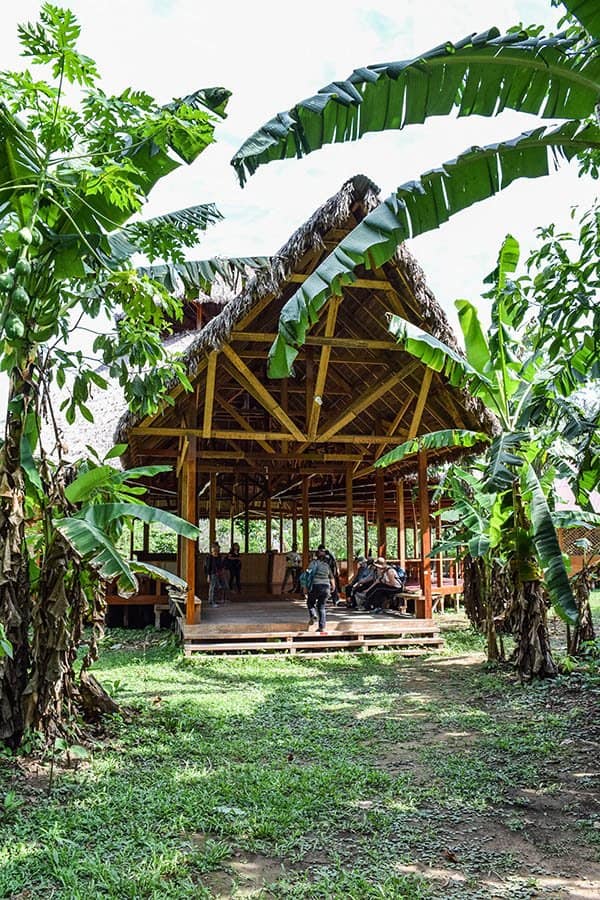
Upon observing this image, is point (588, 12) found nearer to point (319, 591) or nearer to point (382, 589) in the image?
point (319, 591)

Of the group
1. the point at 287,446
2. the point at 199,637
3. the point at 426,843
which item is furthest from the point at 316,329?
the point at 426,843

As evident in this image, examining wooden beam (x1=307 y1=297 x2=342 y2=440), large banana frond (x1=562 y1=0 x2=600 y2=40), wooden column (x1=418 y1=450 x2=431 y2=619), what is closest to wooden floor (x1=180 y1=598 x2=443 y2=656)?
wooden column (x1=418 y1=450 x2=431 y2=619)

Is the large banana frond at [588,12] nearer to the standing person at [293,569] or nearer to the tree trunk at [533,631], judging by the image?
the tree trunk at [533,631]

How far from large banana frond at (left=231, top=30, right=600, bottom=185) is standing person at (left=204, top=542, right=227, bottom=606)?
34.2 ft

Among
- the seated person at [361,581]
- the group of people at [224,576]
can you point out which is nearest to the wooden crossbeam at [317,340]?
the seated person at [361,581]

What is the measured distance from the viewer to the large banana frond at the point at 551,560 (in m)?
4.81

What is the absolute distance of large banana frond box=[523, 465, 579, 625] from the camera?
4.81 meters

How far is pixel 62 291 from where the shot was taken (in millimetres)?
4957

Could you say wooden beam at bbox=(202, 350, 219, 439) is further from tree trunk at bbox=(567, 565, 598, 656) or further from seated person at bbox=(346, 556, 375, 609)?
tree trunk at bbox=(567, 565, 598, 656)

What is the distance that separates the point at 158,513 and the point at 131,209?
2.19m

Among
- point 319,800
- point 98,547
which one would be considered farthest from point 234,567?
point 319,800

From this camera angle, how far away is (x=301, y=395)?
13359 mm

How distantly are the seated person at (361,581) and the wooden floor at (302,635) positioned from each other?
5.25 ft

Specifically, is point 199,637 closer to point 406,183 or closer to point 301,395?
point 301,395
